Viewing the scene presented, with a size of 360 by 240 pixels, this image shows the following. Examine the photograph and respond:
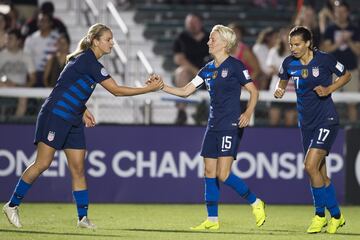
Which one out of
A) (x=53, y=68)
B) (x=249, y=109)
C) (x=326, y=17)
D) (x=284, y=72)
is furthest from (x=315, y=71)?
(x=326, y=17)

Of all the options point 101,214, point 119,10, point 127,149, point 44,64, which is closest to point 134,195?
point 127,149

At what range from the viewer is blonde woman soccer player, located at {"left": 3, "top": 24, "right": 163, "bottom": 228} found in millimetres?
11828

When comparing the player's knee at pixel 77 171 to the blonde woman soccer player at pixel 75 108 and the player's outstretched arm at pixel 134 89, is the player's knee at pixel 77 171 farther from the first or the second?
the player's outstretched arm at pixel 134 89

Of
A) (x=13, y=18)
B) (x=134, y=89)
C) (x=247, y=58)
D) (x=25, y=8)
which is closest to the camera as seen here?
(x=134, y=89)

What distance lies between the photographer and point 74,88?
11859mm

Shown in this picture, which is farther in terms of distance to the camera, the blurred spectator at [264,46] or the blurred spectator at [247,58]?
the blurred spectator at [264,46]

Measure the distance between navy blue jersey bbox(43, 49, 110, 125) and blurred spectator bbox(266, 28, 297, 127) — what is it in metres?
5.09

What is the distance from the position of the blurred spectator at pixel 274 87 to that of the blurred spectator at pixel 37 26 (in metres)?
3.38

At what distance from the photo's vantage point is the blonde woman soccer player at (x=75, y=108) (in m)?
11.8

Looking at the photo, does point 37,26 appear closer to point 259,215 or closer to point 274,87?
point 274,87

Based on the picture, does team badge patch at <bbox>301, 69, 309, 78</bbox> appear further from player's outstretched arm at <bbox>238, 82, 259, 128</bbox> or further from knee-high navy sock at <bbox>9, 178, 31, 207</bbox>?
knee-high navy sock at <bbox>9, 178, 31, 207</bbox>

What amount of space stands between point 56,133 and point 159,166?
4222mm

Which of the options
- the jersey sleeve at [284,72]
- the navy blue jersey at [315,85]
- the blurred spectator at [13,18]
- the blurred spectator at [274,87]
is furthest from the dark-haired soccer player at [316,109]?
the blurred spectator at [13,18]

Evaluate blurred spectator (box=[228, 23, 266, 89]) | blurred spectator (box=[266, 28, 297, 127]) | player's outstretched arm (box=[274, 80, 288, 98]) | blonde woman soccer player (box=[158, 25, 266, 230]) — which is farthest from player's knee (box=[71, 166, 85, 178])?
blurred spectator (box=[228, 23, 266, 89])
